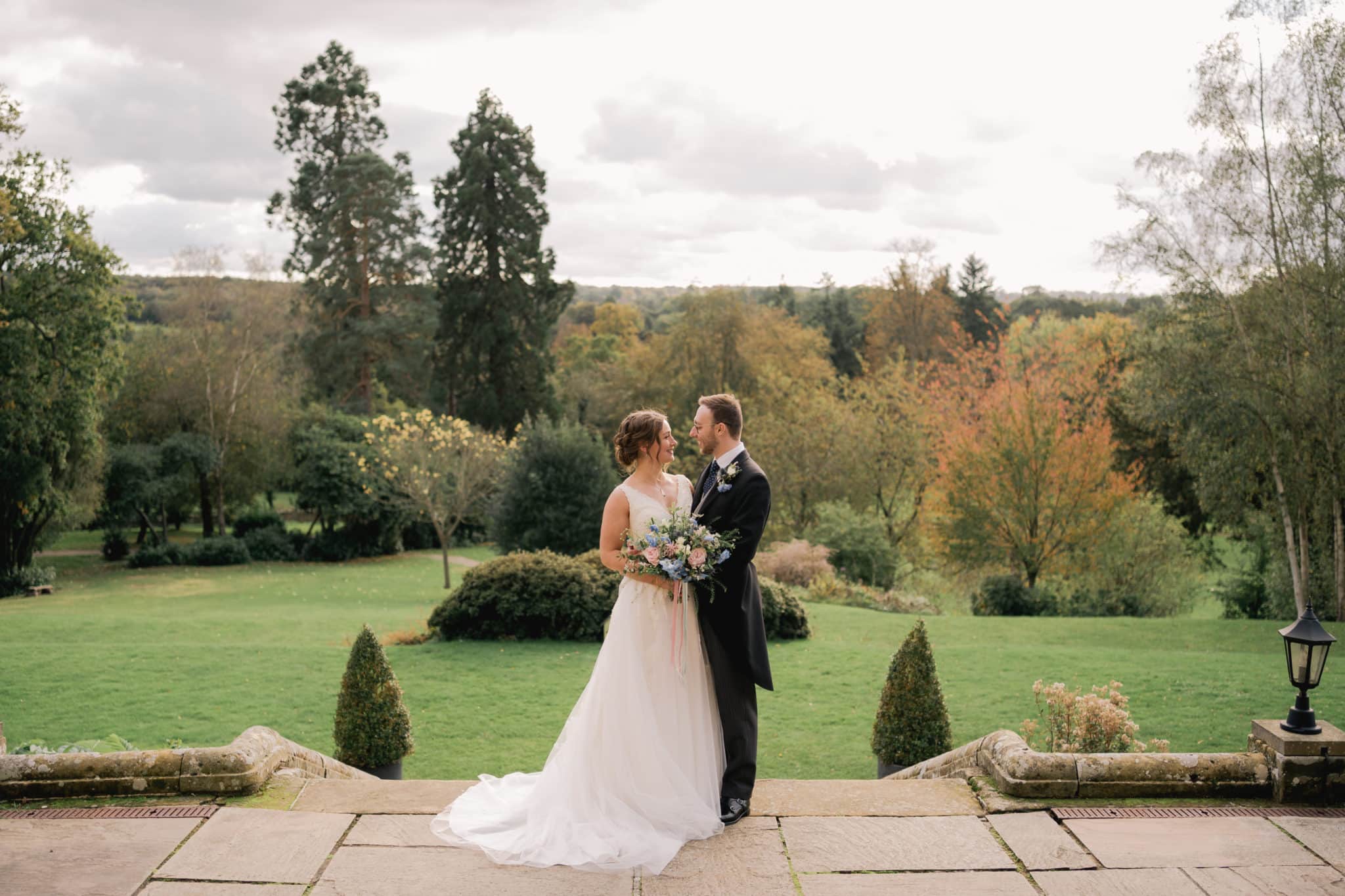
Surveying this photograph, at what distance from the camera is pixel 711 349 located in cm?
3672

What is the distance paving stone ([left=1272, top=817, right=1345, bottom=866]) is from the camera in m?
4.13

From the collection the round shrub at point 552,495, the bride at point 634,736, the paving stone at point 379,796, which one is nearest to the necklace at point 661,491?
the bride at point 634,736

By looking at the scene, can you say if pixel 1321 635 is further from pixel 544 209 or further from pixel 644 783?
pixel 544 209

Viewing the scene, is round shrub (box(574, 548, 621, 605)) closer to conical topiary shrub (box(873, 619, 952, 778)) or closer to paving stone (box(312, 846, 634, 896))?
conical topiary shrub (box(873, 619, 952, 778))

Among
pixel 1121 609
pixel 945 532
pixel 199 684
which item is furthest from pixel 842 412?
pixel 199 684

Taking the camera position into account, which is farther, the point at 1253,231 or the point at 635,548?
the point at 1253,231

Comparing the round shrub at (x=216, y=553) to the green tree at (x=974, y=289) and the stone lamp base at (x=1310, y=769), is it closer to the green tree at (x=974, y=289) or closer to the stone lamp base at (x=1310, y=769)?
the stone lamp base at (x=1310, y=769)

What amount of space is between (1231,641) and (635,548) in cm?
1274

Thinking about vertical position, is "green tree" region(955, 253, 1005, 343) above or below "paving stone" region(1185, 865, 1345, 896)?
above

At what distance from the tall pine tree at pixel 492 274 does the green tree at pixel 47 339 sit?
12.3 meters

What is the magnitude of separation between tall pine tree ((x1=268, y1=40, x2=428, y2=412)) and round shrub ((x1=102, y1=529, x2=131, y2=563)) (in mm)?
8891

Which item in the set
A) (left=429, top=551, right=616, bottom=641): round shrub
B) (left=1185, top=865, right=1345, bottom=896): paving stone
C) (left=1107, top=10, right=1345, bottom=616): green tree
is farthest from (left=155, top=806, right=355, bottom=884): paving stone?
(left=1107, top=10, right=1345, bottom=616): green tree

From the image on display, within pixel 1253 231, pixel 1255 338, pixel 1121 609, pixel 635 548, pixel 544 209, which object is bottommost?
pixel 1121 609

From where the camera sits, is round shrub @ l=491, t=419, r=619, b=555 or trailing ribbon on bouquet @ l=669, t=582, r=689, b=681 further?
round shrub @ l=491, t=419, r=619, b=555
